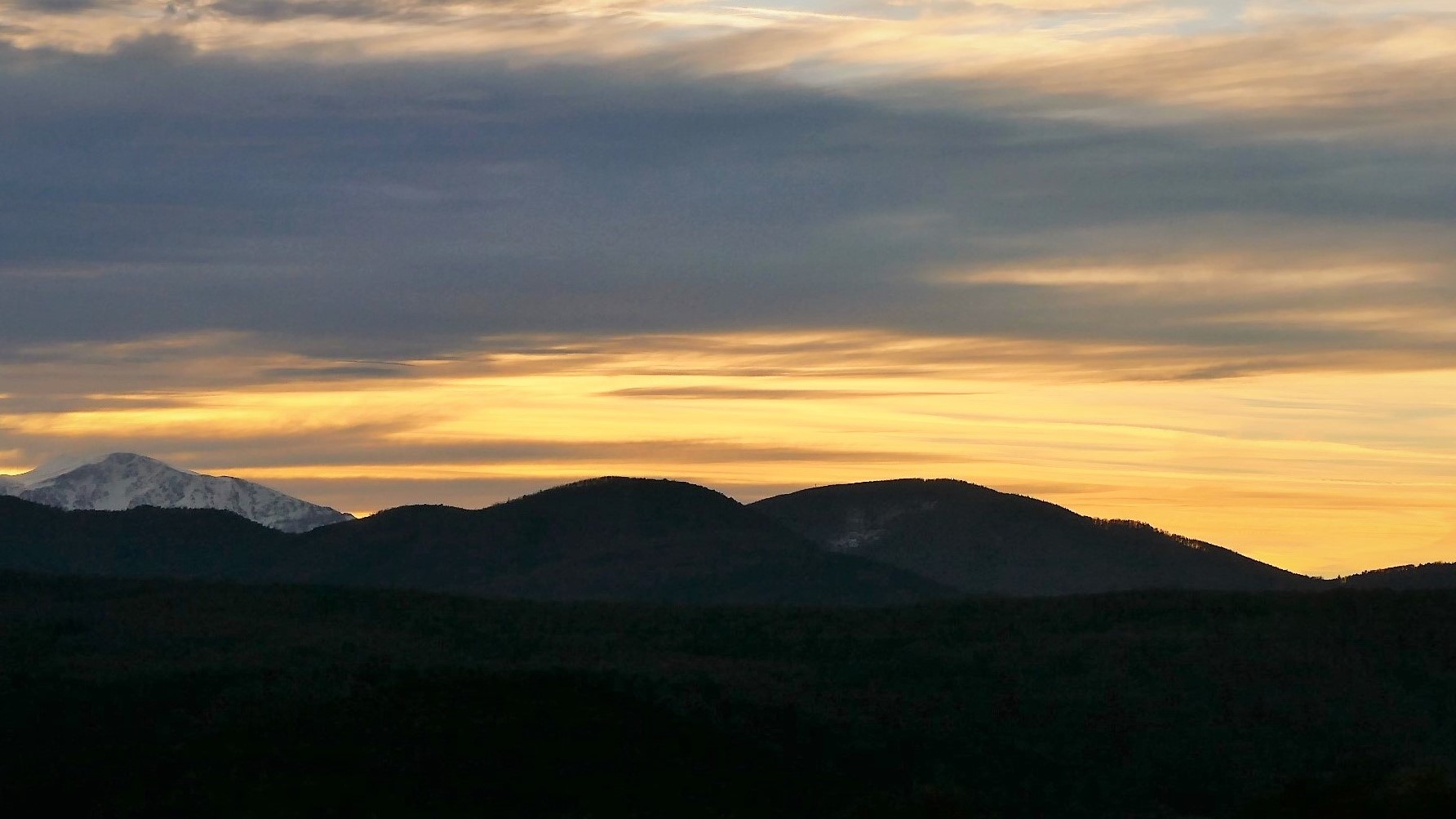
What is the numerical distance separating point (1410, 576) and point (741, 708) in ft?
383

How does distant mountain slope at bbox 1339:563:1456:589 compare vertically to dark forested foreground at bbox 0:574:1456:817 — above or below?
above

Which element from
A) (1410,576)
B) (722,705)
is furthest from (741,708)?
(1410,576)

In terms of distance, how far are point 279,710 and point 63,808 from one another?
11674mm

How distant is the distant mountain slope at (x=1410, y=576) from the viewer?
167000 mm

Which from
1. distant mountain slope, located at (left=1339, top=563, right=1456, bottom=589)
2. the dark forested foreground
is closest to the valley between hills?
the dark forested foreground

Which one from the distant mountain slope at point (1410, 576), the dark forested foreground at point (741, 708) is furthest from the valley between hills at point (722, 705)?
the distant mountain slope at point (1410, 576)

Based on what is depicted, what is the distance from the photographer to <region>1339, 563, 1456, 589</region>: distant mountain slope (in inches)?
6575

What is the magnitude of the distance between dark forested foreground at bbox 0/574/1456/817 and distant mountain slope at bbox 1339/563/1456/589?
61.7m

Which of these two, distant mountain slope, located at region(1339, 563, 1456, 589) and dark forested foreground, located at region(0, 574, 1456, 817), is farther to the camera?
distant mountain slope, located at region(1339, 563, 1456, 589)

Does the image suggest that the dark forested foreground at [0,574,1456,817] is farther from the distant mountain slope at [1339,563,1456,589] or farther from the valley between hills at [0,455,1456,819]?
the distant mountain slope at [1339,563,1456,589]

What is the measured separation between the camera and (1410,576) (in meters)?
173

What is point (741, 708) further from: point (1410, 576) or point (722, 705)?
point (1410, 576)

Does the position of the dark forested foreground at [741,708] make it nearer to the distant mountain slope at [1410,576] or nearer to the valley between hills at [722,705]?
the valley between hills at [722,705]

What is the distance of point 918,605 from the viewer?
116562mm
